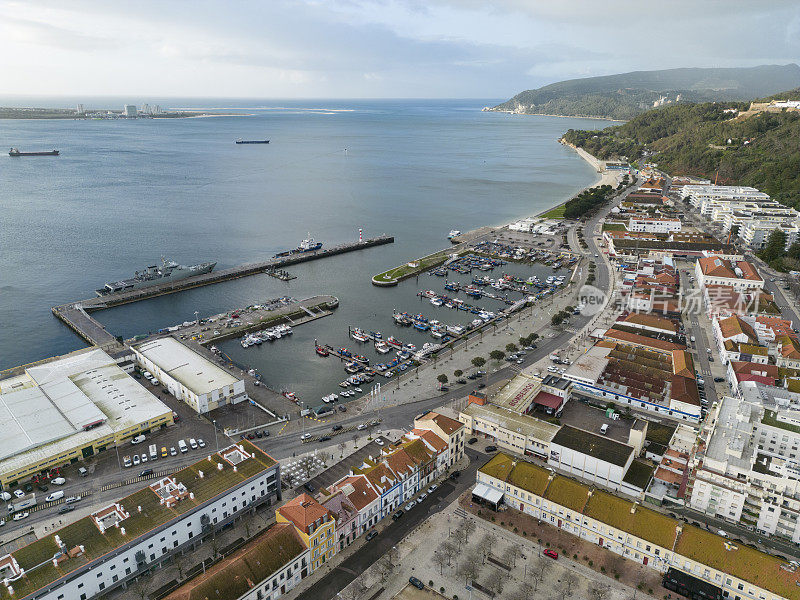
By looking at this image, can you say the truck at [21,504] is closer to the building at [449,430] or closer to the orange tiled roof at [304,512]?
the orange tiled roof at [304,512]

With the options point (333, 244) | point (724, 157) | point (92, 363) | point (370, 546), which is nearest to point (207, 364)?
point (92, 363)

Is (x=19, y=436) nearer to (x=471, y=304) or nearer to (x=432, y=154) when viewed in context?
(x=471, y=304)

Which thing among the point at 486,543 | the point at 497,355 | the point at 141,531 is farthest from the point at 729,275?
the point at 141,531

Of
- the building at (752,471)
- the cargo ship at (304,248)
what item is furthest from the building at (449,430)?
the cargo ship at (304,248)

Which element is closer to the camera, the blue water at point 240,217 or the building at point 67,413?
the building at point 67,413

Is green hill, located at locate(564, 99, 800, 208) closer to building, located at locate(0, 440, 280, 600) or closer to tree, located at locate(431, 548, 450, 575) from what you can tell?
tree, located at locate(431, 548, 450, 575)

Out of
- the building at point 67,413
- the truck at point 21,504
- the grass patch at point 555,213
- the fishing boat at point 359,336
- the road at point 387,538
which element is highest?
the grass patch at point 555,213

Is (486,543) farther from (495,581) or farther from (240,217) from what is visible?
(240,217)
